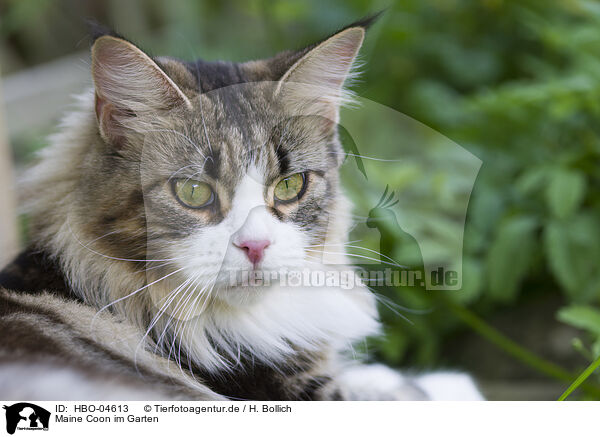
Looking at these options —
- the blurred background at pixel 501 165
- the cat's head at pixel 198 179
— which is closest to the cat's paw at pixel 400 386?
the blurred background at pixel 501 165

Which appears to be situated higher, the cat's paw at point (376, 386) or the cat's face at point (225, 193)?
the cat's face at point (225, 193)

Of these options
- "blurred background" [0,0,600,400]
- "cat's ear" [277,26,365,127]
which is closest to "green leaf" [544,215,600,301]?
"blurred background" [0,0,600,400]

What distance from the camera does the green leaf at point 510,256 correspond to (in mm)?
1644

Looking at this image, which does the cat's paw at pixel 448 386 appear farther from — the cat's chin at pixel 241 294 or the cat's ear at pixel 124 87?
the cat's ear at pixel 124 87

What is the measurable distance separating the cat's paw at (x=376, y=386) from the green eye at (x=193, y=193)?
0.47 metres

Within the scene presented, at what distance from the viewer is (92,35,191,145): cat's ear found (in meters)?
0.81

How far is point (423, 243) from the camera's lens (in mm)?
1484

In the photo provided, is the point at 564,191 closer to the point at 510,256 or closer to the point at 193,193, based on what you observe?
the point at 510,256
